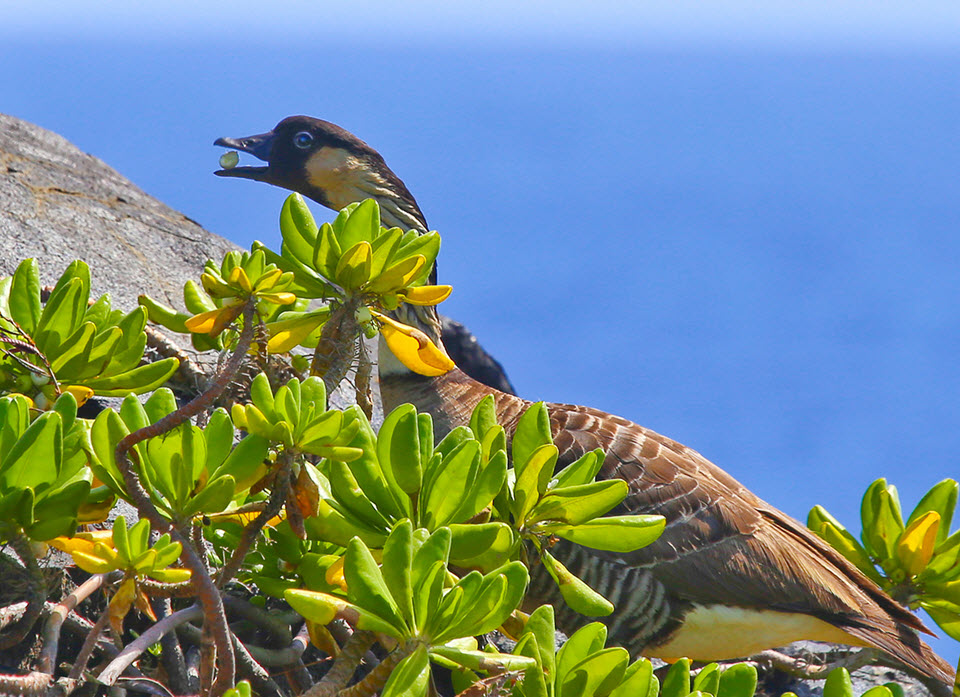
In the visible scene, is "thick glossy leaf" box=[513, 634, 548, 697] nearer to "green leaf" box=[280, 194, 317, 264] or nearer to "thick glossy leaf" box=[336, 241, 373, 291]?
"thick glossy leaf" box=[336, 241, 373, 291]

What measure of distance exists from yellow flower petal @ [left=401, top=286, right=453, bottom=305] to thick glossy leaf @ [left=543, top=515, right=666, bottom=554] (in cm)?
60

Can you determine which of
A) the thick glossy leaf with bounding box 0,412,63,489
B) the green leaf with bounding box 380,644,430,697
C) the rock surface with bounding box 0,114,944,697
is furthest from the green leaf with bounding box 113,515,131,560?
the rock surface with bounding box 0,114,944,697

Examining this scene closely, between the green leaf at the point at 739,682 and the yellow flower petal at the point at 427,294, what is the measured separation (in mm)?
976

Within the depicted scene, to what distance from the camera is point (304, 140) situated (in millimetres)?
4488

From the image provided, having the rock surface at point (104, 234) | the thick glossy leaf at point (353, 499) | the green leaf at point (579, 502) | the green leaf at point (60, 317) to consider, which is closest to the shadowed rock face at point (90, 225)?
the rock surface at point (104, 234)

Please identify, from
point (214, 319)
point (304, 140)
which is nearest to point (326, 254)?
point (214, 319)

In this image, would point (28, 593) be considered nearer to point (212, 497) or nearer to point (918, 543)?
point (212, 497)

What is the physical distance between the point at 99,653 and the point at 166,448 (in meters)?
1.18

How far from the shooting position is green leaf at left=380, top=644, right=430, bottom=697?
1.49m

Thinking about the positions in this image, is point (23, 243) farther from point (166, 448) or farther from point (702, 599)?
point (702, 599)

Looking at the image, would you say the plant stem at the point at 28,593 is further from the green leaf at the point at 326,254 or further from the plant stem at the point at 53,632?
the green leaf at the point at 326,254

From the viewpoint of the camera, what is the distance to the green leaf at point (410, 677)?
58.6 inches

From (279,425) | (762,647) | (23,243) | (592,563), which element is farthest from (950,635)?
(23,243)

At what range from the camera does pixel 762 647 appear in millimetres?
3359
